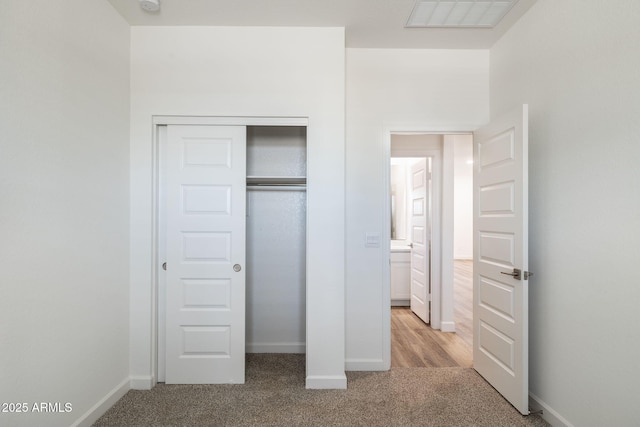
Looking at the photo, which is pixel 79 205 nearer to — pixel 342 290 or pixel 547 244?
pixel 342 290

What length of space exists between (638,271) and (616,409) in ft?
2.48

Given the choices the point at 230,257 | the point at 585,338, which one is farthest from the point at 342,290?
the point at 585,338

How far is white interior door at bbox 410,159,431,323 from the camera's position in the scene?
392 centimetres

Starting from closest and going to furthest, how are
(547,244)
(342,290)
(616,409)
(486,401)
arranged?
1. (616,409)
2. (547,244)
3. (486,401)
4. (342,290)

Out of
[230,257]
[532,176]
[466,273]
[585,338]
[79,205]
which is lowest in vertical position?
[466,273]

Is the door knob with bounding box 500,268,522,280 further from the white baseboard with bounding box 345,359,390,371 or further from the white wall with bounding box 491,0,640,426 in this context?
the white baseboard with bounding box 345,359,390,371

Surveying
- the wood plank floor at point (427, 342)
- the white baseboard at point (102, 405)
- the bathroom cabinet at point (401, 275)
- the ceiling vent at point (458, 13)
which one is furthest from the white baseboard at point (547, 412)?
the white baseboard at point (102, 405)

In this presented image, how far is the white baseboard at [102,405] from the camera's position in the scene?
1938 mm

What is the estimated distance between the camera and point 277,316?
3188 millimetres

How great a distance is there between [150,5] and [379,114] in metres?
1.92

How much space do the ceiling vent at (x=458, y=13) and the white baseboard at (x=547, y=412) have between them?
2799 millimetres

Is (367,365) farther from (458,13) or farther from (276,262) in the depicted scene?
(458,13)

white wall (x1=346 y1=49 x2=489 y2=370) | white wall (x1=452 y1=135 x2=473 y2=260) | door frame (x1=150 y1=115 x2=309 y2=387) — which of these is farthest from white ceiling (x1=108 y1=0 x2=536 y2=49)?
white wall (x1=452 y1=135 x2=473 y2=260)

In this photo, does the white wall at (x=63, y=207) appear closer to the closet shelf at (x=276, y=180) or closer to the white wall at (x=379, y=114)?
the closet shelf at (x=276, y=180)
